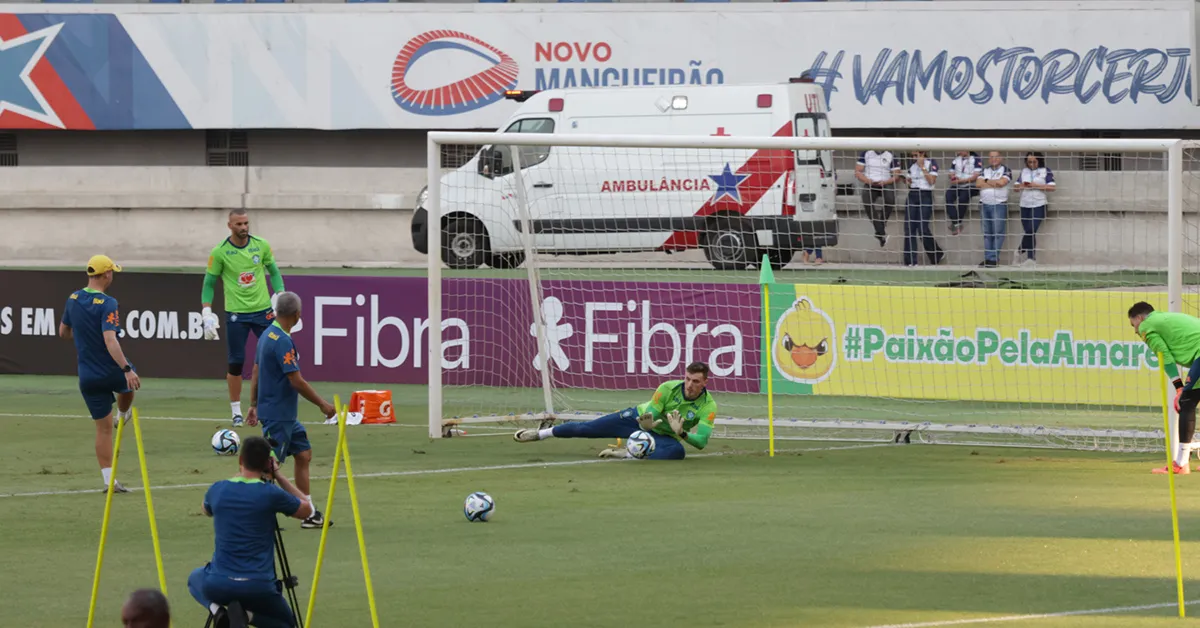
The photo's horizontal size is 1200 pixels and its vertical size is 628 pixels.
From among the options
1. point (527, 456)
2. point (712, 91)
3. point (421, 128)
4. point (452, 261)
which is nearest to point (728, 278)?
point (452, 261)

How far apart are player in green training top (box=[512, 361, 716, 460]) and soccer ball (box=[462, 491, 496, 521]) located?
365 cm

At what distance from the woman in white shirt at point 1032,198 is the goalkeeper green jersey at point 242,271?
8556mm

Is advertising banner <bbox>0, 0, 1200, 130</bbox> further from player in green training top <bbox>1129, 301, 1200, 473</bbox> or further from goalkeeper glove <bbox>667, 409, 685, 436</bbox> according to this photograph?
player in green training top <bbox>1129, 301, 1200, 473</bbox>

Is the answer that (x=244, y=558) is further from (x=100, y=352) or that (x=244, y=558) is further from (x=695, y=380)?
(x=695, y=380)

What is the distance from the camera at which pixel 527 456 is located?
A: 1595 centimetres

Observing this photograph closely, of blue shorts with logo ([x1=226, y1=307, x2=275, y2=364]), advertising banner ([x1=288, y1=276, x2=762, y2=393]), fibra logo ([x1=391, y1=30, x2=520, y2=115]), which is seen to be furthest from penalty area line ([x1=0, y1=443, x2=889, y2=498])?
fibra logo ([x1=391, y1=30, x2=520, y2=115])

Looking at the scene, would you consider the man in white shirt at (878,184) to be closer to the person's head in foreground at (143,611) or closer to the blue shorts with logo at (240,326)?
the blue shorts with logo at (240,326)

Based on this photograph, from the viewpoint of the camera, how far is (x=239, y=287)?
17.5 m

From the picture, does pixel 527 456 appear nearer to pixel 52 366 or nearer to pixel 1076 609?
pixel 1076 609

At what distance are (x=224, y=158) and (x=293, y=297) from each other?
1092 inches

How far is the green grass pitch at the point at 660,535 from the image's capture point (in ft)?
30.2

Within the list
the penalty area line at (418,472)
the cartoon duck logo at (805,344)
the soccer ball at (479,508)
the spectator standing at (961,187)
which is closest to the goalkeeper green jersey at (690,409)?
the penalty area line at (418,472)

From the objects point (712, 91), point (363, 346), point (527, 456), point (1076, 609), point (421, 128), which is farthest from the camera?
point (421, 128)

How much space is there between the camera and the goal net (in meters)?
17.3
